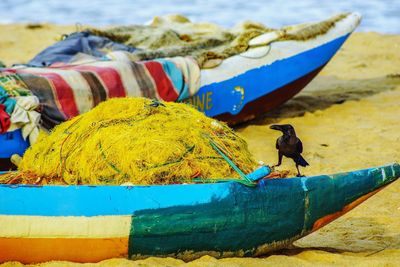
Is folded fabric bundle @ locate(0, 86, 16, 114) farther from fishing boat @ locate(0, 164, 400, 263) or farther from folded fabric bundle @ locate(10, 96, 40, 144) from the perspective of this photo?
fishing boat @ locate(0, 164, 400, 263)

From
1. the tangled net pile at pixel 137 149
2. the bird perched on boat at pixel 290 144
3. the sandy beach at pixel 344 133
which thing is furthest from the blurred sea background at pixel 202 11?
the tangled net pile at pixel 137 149

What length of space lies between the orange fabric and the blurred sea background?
1093cm

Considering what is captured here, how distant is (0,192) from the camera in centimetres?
330

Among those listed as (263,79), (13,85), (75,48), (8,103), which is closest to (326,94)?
(263,79)

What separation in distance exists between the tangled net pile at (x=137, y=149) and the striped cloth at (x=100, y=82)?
1.41m

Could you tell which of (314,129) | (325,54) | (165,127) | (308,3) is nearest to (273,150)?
(314,129)

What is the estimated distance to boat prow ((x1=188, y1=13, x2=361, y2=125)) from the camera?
6309mm

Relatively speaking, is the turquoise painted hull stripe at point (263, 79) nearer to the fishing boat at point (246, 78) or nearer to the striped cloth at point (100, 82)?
the fishing boat at point (246, 78)

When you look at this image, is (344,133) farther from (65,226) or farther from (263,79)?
(65,226)

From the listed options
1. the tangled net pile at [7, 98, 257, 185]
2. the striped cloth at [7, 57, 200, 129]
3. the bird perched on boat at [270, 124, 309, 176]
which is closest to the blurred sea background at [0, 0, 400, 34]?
the striped cloth at [7, 57, 200, 129]

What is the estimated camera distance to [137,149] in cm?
351

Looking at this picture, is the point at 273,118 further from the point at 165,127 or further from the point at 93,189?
the point at 93,189

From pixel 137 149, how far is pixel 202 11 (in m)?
13.8

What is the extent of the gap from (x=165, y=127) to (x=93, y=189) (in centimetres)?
57
